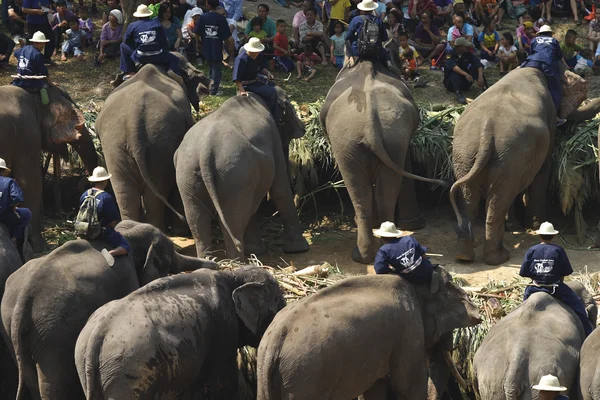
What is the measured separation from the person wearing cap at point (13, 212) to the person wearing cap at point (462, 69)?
A: 7347 mm

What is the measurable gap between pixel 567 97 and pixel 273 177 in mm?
3430

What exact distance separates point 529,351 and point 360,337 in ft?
3.94

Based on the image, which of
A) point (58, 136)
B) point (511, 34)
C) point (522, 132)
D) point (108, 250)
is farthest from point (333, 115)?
point (511, 34)

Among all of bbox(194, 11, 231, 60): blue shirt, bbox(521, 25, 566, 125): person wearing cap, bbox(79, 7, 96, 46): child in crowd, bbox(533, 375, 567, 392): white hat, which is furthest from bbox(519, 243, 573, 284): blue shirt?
bbox(79, 7, 96, 46): child in crowd

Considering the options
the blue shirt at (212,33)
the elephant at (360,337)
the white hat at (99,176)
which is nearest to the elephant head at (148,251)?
the white hat at (99,176)

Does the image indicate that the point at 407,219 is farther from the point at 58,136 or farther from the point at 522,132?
the point at 58,136

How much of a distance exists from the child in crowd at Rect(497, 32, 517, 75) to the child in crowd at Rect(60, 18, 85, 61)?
18.6 feet

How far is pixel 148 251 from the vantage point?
12.5 m

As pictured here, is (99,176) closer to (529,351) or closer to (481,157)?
(529,351)

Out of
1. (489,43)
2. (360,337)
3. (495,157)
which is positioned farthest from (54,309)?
(489,43)

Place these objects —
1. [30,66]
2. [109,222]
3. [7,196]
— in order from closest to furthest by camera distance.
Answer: [109,222] → [7,196] → [30,66]

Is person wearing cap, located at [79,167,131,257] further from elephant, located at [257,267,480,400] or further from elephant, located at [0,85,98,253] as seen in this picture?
elephant, located at [0,85,98,253]

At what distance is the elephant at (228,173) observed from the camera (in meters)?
14.4

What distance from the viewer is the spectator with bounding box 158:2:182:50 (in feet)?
65.0
